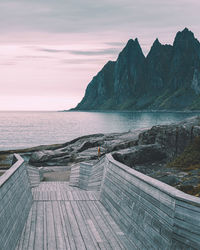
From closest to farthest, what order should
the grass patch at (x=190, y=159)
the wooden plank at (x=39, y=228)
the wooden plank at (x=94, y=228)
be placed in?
the wooden plank at (x=39, y=228)
the wooden plank at (x=94, y=228)
the grass patch at (x=190, y=159)

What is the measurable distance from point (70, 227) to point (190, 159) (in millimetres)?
12965

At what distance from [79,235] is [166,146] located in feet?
61.1

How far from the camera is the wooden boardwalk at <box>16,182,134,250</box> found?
750cm

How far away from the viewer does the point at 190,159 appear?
2008cm

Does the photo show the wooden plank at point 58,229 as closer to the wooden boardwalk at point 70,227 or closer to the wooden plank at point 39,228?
the wooden boardwalk at point 70,227

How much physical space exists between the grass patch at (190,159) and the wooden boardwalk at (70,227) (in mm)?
8800

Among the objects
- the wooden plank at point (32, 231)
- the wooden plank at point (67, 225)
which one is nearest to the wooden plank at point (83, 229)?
the wooden plank at point (67, 225)

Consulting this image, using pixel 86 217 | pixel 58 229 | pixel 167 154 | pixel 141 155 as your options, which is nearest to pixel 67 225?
pixel 58 229

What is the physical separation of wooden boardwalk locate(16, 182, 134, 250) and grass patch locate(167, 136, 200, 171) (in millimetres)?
8800

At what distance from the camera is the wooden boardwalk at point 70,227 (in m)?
7.50

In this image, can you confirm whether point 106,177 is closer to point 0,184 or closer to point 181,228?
point 0,184

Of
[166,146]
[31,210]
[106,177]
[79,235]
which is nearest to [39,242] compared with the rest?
[79,235]

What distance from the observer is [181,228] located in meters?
5.40

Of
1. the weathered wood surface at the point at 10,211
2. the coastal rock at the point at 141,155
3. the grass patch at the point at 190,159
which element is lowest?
the coastal rock at the point at 141,155
